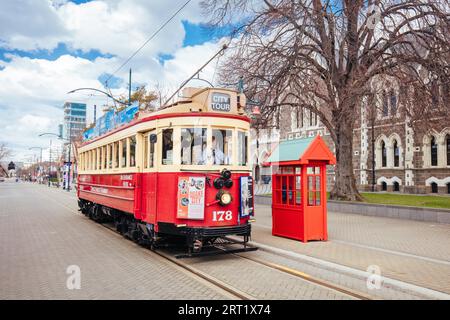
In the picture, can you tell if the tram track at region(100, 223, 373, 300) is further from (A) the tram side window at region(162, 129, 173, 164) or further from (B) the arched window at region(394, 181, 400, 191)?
(B) the arched window at region(394, 181, 400, 191)

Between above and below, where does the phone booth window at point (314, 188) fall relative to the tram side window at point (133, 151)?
below

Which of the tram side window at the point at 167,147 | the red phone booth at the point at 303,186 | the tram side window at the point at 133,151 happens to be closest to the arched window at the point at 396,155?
the red phone booth at the point at 303,186

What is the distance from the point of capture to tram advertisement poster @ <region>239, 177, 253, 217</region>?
8742 millimetres

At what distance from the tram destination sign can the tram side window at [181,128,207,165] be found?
0.66m

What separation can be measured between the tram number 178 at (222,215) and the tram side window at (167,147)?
4.94ft

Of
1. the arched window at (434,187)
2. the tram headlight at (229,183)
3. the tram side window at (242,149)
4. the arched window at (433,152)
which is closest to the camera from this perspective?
the tram headlight at (229,183)

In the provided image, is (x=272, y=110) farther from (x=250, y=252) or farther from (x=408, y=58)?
(x=250, y=252)

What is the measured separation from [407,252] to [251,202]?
386cm

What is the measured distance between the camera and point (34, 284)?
6.71m

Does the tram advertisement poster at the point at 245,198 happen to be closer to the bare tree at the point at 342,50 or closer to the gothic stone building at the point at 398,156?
the bare tree at the point at 342,50

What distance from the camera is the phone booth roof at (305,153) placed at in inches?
403

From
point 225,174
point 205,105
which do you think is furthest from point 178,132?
point 225,174

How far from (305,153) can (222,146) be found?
2484 millimetres
